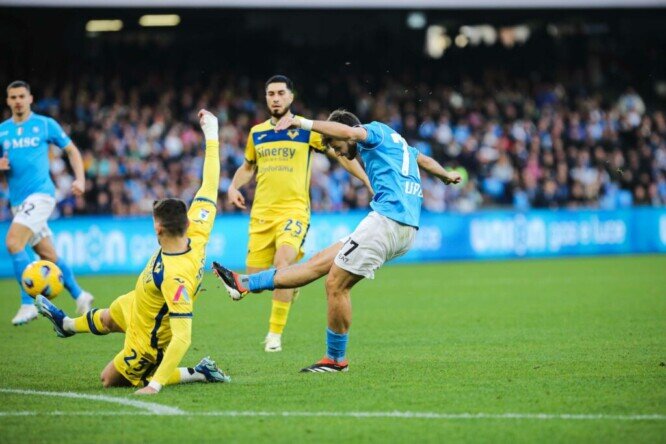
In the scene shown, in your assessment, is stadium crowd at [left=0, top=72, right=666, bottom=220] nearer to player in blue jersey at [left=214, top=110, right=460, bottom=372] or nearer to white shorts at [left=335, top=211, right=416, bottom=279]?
player in blue jersey at [left=214, top=110, right=460, bottom=372]

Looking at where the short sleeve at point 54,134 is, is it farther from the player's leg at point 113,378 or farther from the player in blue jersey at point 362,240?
the player's leg at point 113,378

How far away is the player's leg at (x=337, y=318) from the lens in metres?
8.79

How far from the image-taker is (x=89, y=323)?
823 cm

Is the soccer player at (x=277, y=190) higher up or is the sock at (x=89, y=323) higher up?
the soccer player at (x=277, y=190)

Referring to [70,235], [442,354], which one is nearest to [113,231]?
[70,235]

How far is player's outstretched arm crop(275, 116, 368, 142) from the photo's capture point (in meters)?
8.19

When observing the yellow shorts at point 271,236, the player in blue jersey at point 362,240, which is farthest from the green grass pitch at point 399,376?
the yellow shorts at point 271,236

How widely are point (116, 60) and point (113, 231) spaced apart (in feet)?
28.9

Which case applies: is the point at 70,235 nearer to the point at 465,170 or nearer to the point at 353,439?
the point at 465,170

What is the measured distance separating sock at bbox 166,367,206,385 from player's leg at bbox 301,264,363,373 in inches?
38.1

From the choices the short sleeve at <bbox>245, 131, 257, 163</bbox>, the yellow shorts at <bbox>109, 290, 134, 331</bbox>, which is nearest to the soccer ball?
the yellow shorts at <bbox>109, 290, 134, 331</bbox>

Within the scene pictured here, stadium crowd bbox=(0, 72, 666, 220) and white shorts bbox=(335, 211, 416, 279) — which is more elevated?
stadium crowd bbox=(0, 72, 666, 220)

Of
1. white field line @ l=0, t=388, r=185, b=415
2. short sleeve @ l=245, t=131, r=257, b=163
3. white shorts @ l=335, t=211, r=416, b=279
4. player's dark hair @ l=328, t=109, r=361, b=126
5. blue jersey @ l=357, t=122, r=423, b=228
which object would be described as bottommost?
white field line @ l=0, t=388, r=185, b=415

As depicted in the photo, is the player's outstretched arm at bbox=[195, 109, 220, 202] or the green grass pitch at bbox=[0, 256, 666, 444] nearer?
the green grass pitch at bbox=[0, 256, 666, 444]
